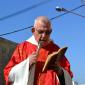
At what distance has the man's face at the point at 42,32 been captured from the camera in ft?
21.6

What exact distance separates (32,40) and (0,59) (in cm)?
689

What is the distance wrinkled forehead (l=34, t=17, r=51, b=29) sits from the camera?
6.68 metres

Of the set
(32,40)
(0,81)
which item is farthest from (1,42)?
(32,40)

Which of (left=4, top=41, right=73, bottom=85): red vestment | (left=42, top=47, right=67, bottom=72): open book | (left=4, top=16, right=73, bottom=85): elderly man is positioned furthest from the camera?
(left=4, top=41, right=73, bottom=85): red vestment

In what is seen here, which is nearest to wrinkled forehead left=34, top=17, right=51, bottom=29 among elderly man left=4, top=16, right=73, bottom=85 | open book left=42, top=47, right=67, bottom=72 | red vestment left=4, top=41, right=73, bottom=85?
elderly man left=4, top=16, right=73, bottom=85

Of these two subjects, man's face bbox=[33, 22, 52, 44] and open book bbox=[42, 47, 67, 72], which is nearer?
open book bbox=[42, 47, 67, 72]

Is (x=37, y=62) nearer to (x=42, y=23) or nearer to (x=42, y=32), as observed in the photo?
(x=42, y=32)

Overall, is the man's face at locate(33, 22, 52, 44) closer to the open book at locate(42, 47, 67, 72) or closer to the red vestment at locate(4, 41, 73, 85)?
the red vestment at locate(4, 41, 73, 85)

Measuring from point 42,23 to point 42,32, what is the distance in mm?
162

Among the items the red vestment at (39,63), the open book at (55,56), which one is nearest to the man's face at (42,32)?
the red vestment at (39,63)

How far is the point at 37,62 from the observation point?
259 inches

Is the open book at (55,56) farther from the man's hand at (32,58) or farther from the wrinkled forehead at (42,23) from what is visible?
the wrinkled forehead at (42,23)

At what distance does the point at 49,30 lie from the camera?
662 cm

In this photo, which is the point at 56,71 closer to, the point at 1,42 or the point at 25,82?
the point at 25,82
